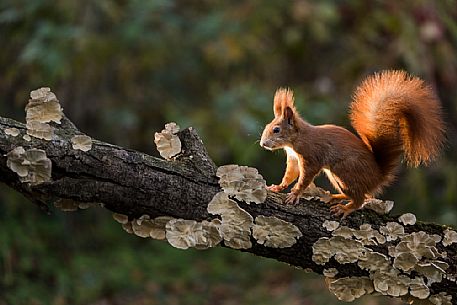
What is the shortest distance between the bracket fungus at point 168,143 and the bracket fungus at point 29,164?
0.22 metres

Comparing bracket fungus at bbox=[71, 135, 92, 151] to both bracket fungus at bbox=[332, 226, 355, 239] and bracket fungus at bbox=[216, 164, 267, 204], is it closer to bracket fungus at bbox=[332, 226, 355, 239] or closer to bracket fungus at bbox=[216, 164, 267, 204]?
bracket fungus at bbox=[216, 164, 267, 204]

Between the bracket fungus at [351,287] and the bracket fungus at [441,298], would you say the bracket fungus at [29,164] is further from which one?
the bracket fungus at [441,298]

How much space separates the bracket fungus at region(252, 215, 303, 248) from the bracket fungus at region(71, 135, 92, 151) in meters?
0.29

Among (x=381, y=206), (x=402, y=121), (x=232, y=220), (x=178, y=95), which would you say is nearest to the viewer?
(x=232, y=220)

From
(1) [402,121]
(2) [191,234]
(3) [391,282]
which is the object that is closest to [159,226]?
(2) [191,234]

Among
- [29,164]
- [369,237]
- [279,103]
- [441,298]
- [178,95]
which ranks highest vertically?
[178,95]

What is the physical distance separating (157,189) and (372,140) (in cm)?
49

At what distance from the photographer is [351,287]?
1.25 meters

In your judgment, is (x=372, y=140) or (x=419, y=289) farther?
(x=372, y=140)

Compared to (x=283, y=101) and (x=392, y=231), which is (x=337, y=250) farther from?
(x=283, y=101)

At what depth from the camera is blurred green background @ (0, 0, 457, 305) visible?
3082 mm

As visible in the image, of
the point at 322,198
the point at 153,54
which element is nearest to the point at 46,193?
the point at 322,198

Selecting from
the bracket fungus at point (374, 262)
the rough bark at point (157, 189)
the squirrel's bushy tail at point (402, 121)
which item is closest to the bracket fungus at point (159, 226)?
the rough bark at point (157, 189)

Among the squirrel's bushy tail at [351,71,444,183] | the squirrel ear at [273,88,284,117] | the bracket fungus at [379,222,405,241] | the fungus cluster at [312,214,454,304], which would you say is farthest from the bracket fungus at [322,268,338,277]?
the squirrel ear at [273,88,284,117]
